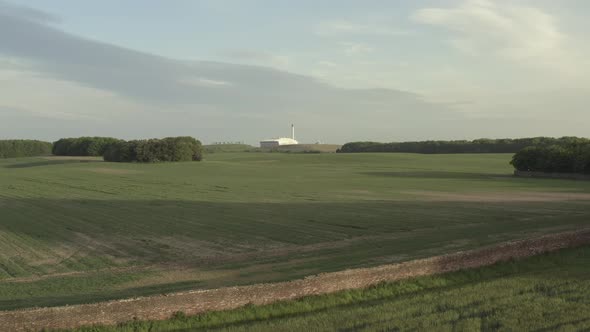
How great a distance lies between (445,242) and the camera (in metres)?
21.5

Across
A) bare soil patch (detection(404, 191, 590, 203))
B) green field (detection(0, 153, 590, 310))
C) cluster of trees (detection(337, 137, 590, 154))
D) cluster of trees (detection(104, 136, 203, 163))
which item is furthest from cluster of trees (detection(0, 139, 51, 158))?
bare soil patch (detection(404, 191, 590, 203))

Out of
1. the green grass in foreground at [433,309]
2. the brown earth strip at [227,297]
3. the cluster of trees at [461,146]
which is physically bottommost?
the green grass in foreground at [433,309]

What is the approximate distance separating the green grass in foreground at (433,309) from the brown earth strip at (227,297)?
0.16 metres

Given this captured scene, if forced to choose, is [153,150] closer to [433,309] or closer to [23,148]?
[23,148]

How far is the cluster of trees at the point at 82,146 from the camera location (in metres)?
139

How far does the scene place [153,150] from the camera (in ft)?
355

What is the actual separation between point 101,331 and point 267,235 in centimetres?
1548

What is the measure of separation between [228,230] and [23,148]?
161 m

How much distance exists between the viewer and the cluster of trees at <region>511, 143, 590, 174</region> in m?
65.3

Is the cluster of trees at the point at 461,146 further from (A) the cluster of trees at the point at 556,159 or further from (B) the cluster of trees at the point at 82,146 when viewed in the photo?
(B) the cluster of trees at the point at 82,146

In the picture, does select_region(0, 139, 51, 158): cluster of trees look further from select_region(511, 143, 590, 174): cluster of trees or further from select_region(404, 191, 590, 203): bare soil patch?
select_region(404, 191, 590, 203): bare soil patch

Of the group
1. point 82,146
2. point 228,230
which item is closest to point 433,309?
point 228,230

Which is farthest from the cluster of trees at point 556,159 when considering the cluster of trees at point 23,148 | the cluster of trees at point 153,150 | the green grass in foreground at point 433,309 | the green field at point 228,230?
the cluster of trees at point 23,148

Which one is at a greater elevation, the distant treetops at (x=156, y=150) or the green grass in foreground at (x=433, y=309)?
the distant treetops at (x=156, y=150)
